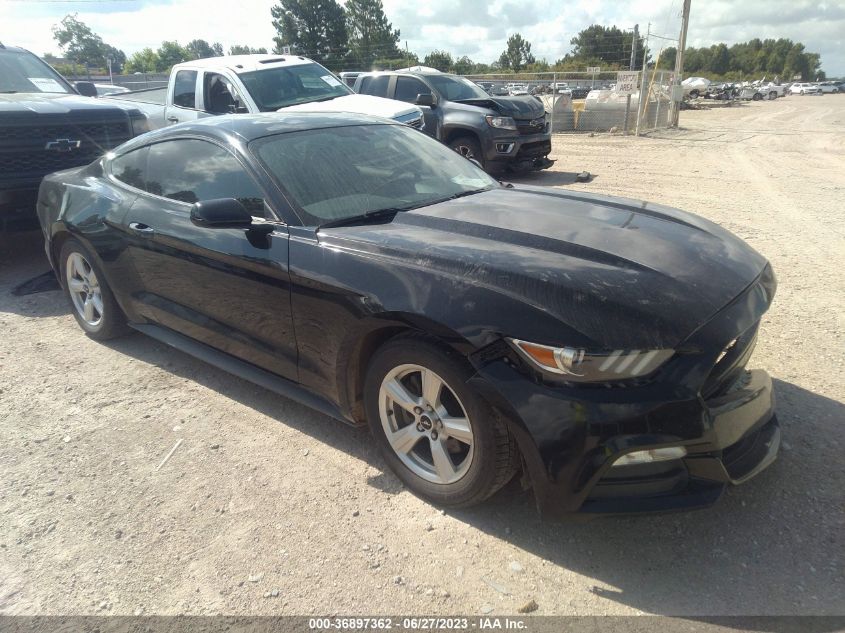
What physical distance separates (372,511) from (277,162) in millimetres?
1869

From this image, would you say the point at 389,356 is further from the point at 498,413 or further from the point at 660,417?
the point at 660,417

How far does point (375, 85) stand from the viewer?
11.5 m

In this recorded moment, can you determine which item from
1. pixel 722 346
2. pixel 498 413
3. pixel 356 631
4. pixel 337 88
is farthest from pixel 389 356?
pixel 337 88

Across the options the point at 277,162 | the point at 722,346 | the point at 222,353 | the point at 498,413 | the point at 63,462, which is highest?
the point at 277,162

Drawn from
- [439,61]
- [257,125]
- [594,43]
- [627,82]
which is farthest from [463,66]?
[257,125]

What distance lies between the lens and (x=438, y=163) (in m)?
3.92

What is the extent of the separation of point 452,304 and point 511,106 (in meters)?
9.06

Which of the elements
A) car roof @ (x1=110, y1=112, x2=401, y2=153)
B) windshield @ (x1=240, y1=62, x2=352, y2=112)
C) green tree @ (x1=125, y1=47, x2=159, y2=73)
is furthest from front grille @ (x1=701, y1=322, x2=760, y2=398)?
green tree @ (x1=125, y1=47, x2=159, y2=73)

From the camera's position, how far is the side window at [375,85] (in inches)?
450

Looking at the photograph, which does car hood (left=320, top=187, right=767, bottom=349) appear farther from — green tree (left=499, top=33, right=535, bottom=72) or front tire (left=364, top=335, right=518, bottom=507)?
green tree (left=499, top=33, right=535, bottom=72)

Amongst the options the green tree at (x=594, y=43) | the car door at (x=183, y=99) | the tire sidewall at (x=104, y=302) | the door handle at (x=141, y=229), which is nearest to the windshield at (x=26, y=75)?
the car door at (x=183, y=99)

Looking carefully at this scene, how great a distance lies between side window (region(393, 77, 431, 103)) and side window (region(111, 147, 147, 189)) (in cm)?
751

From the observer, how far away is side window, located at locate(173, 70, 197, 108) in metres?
8.79

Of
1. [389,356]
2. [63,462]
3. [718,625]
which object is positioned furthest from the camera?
[63,462]
